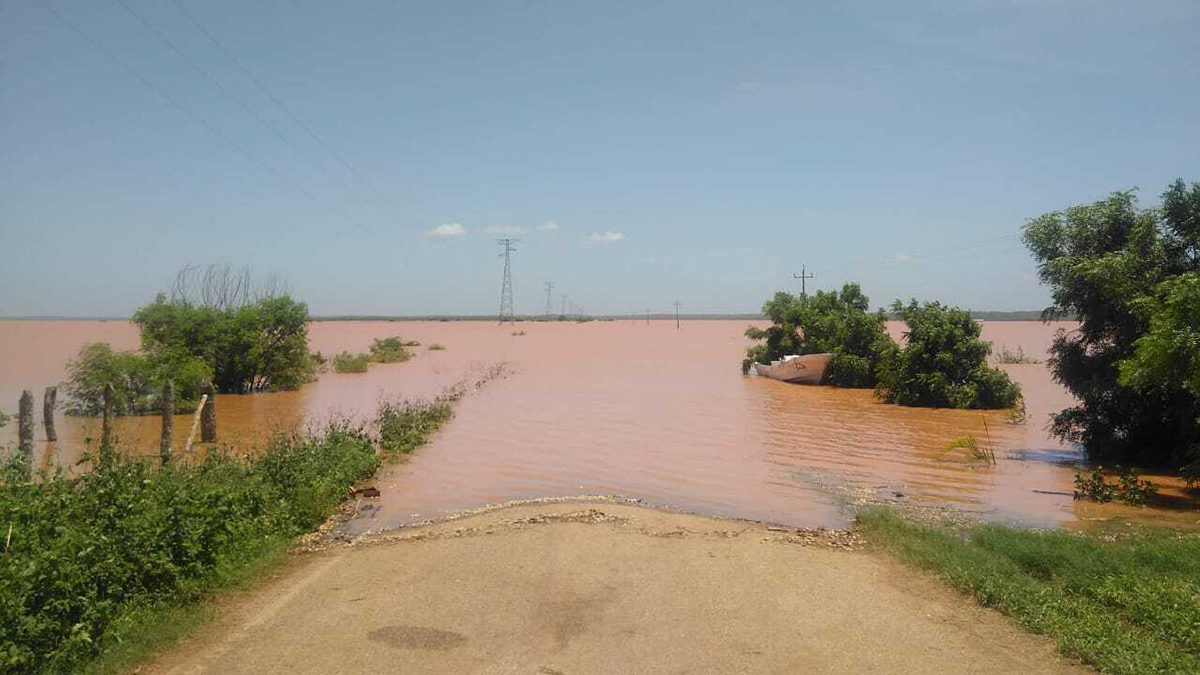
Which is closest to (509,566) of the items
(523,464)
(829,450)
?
(523,464)

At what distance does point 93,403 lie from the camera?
21.1 m

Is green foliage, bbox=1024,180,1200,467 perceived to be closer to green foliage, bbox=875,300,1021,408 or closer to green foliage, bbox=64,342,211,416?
green foliage, bbox=875,300,1021,408

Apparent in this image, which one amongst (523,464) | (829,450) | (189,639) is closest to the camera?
(189,639)

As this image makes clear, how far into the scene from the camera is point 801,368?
33.1 meters

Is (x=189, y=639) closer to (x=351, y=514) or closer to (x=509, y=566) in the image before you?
(x=509, y=566)

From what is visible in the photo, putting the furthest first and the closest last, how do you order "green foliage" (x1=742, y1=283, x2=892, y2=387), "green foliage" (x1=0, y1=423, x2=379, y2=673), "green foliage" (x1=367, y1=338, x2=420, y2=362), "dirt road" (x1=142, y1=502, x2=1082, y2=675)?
"green foliage" (x1=367, y1=338, x2=420, y2=362), "green foliage" (x1=742, y1=283, x2=892, y2=387), "dirt road" (x1=142, y1=502, x2=1082, y2=675), "green foliage" (x1=0, y1=423, x2=379, y2=673)

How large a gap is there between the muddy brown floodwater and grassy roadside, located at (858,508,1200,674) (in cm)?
231

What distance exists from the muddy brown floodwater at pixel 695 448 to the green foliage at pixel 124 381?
2.37ft

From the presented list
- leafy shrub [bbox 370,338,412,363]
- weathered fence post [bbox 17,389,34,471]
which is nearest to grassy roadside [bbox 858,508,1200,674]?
weathered fence post [bbox 17,389,34,471]

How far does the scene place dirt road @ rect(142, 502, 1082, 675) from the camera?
5.66m

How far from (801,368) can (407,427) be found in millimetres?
19948

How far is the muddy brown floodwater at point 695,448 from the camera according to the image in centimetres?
1226

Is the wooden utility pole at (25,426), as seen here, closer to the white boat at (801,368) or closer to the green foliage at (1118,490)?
the green foliage at (1118,490)

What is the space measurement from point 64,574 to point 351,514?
18.5ft
